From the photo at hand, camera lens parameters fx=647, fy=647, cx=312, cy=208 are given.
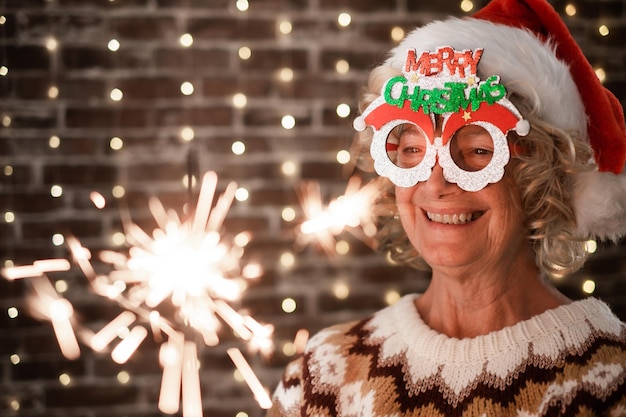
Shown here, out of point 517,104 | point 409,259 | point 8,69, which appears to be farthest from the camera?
point 8,69

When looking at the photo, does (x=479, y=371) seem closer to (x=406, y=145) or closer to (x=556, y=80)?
(x=406, y=145)

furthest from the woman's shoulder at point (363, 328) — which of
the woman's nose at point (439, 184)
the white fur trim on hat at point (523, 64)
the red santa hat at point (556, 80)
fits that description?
the white fur trim on hat at point (523, 64)

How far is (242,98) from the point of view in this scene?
2.09 m

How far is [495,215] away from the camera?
1388 mm

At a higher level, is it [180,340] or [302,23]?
[302,23]

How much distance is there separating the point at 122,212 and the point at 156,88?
0.41m

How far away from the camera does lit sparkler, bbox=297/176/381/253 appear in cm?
208

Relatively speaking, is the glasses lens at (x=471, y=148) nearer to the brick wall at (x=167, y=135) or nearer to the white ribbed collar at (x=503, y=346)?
the white ribbed collar at (x=503, y=346)

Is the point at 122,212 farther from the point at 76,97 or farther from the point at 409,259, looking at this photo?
the point at 409,259

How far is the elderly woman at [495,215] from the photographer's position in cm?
132

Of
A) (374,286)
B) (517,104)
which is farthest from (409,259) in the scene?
(517,104)

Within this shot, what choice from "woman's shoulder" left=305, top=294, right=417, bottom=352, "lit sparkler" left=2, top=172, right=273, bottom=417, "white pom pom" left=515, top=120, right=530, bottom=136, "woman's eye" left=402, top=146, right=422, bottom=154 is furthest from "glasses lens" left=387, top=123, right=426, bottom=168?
"lit sparkler" left=2, top=172, right=273, bottom=417

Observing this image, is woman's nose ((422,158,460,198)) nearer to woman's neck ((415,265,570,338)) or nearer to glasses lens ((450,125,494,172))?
glasses lens ((450,125,494,172))

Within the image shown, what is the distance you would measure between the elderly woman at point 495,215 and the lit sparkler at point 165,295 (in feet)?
2.10
